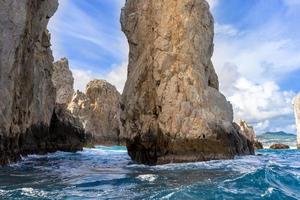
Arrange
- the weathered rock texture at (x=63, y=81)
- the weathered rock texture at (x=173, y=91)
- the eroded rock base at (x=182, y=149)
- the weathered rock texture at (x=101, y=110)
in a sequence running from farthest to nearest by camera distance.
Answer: the weathered rock texture at (x=101, y=110), the weathered rock texture at (x=63, y=81), the weathered rock texture at (x=173, y=91), the eroded rock base at (x=182, y=149)

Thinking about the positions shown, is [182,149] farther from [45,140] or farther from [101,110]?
[101,110]

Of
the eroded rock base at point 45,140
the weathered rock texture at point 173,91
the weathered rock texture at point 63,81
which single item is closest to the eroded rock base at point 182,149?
the weathered rock texture at point 173,91

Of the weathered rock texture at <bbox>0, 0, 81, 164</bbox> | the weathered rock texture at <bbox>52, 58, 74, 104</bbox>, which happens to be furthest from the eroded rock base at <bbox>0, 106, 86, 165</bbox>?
the weathered rock texture at <bbox>52, 58, 74, 104</bbox>

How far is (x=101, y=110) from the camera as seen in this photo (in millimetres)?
109188

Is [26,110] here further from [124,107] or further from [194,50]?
[194,50]

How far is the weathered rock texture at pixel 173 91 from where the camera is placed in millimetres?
30500

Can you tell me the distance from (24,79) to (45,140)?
16081 millimetres

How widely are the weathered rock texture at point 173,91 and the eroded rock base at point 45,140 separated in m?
8.65

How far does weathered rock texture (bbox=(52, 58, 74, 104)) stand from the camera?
104 meters

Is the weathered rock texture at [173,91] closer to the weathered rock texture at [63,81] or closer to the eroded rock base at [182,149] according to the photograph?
the eroded rock base at [182,149]

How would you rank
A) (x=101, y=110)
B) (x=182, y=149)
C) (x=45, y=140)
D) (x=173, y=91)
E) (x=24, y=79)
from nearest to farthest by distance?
(x=182, y=149) < (x=173, y=91) < (x=24, y=79) < (x=45, y=140) < (x=101, y=110)

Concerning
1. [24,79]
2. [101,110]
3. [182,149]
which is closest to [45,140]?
[24,79]

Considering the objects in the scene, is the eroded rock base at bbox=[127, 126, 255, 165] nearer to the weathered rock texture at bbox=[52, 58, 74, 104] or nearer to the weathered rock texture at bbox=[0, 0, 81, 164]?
the weathered rock texture at bbox=[0, 0, 81, 164]

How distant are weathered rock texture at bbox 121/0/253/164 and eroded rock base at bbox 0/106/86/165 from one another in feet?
28.4
